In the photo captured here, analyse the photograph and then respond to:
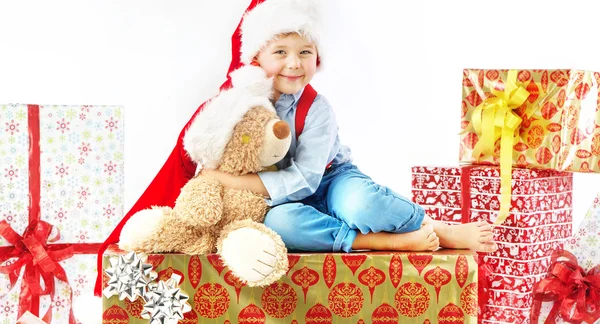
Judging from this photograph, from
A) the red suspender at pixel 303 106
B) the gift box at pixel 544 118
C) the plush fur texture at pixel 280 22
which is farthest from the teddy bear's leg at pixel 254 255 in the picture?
the gift box at pixel 544 118

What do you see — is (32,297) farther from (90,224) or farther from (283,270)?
(283,270)

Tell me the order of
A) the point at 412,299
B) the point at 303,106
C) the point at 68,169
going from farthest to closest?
1. the point at 68,169
2. the point at 303,106
3. the point at 412,299

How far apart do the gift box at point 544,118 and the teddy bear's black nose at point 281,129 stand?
0.61 metres

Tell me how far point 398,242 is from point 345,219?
0.41ft

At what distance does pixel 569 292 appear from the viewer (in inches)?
78.9

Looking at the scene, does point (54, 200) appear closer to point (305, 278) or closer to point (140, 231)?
point (140, 231)

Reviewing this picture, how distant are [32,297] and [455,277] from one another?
104 centimetres

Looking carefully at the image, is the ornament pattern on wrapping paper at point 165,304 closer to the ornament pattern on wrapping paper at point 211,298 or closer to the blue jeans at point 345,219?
the ornament pattern on wrapping paper at point 211,298

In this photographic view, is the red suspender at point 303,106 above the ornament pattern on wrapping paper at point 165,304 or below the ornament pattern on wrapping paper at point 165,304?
above

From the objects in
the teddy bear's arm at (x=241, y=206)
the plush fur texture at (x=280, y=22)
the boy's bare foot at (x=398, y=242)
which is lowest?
the boy's bare foot at (x=398, y=242)

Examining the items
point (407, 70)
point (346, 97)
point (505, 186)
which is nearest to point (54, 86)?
point (346, 97)

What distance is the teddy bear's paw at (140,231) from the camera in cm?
164

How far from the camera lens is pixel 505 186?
1.99 m

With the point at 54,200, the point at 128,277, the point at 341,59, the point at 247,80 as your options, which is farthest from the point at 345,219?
the point at 341,59
